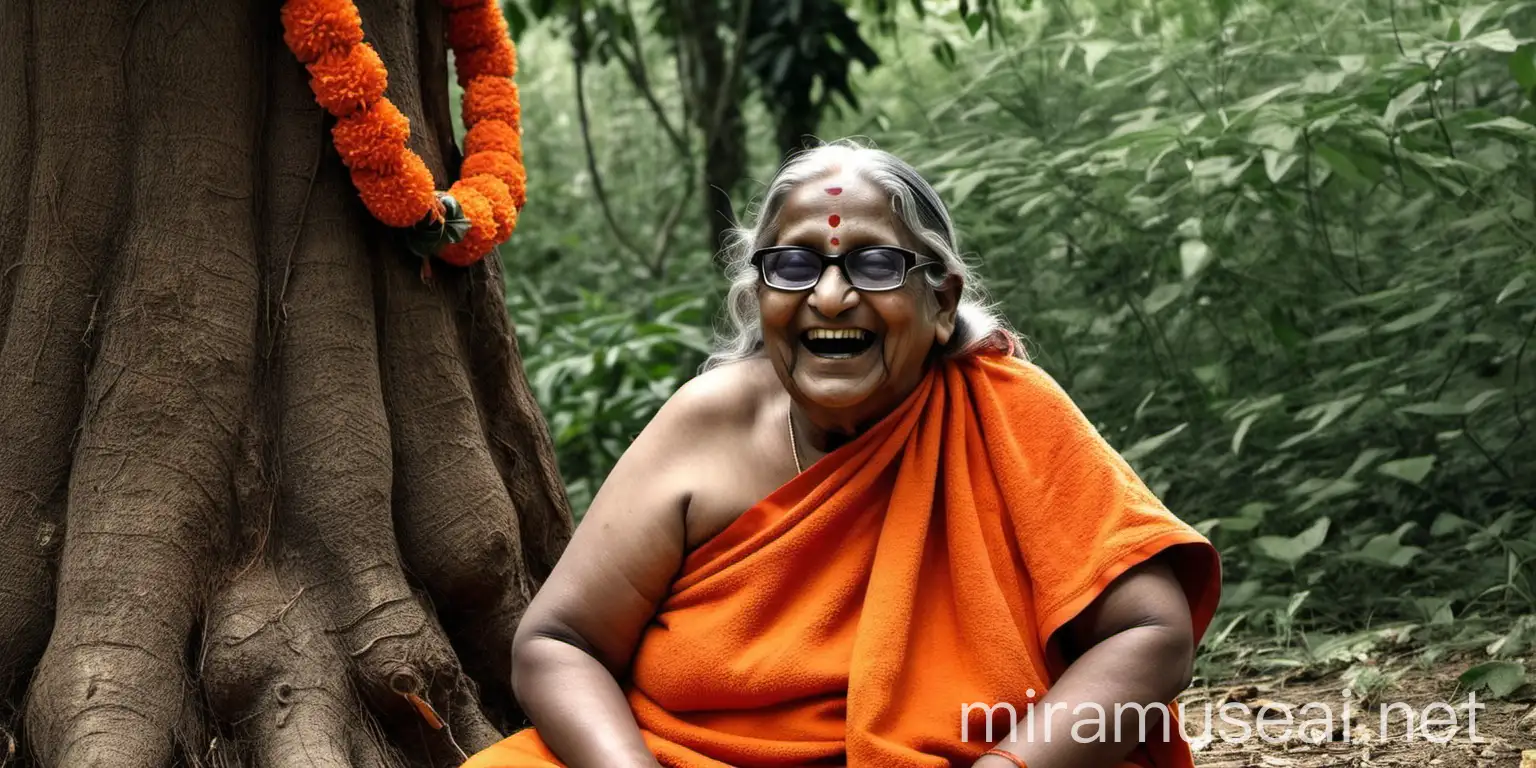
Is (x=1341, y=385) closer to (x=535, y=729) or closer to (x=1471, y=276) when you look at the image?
(x=1471, y=276)

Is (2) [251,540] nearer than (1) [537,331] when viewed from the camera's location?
Yes

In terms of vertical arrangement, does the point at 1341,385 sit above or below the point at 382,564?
below

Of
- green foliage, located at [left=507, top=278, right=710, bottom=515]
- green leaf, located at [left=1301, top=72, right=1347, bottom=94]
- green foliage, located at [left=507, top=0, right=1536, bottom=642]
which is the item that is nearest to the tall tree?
green foliage, located at [left=507, top=278, right=710, bottom=515]

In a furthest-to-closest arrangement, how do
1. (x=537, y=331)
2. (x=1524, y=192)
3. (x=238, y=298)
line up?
1. (x=537, y=331)
2. (x=1524, y=192)
3. (x=238, y=298)

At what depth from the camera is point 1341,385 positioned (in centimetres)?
539

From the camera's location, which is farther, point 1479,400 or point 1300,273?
point 1300,273

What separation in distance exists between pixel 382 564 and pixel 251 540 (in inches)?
10.5

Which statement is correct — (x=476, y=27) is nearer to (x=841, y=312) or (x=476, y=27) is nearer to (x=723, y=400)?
(x=723, y=400)

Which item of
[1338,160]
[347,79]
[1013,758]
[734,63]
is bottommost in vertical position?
[1013,758]

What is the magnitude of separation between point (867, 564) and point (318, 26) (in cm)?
157

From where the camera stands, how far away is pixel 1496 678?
3.97 m

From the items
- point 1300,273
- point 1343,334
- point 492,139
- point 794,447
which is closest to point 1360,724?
point 1343,334

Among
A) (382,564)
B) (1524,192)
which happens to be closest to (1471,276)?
(1524,192)

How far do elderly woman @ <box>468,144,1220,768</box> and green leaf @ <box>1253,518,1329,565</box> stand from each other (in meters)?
1.93
